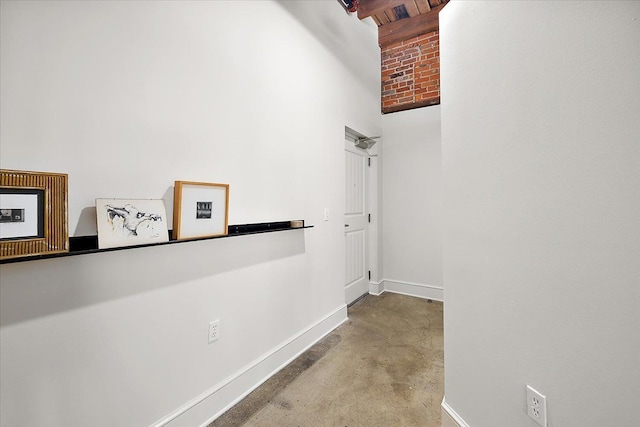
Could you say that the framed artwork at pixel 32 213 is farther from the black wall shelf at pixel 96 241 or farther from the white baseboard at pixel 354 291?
the white baseboard at pixel 354 291

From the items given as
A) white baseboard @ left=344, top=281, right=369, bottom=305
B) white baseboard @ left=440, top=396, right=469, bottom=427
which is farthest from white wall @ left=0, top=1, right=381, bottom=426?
white baseboard @ left=440, top=396, right=469, bottom=427

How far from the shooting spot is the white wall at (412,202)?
3.69m

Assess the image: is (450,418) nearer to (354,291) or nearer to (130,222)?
(130,222)

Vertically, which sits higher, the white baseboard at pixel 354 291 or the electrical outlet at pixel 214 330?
the electrical outlet at pixel 214 330

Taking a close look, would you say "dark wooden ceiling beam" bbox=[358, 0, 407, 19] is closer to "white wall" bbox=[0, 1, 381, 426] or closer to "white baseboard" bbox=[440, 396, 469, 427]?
"white wall" bbox=[0, 1, 381, 426]

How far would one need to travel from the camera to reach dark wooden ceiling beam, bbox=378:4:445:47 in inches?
139

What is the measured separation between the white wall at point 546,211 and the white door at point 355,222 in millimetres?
1967

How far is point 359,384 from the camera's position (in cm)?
192

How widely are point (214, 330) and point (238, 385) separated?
44 cm

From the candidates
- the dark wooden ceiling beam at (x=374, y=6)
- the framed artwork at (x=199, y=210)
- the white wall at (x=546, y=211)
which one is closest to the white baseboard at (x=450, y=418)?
the white wall at (x=546, y=211)

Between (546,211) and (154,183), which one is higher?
(154,183)

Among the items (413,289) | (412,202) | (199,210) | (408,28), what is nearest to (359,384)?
(199,210)

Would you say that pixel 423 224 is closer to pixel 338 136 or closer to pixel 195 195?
pixel 338 136

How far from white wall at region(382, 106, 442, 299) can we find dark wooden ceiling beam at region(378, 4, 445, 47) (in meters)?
1.03
